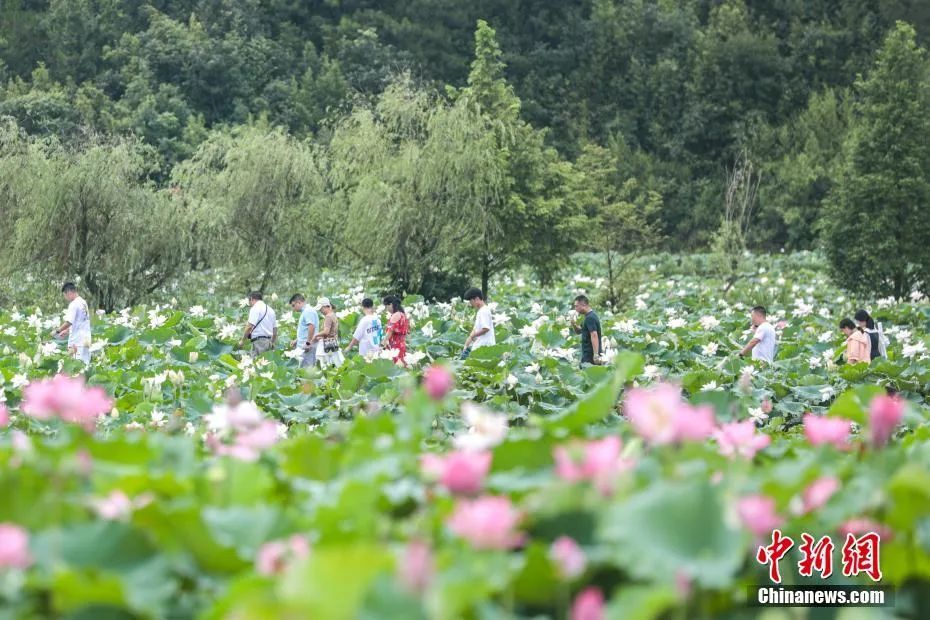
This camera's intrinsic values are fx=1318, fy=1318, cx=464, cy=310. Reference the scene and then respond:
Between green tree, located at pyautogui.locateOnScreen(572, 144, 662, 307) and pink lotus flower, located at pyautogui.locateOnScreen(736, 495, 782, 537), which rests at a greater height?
pink lotus flower, located at pyautogui.locateOnScreen(736, 495, 782, 537)

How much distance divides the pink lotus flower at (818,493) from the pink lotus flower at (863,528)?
6cm

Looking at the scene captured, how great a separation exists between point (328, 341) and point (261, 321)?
993mm

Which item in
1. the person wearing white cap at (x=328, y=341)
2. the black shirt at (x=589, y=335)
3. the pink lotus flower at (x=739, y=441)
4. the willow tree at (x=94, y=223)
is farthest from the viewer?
the willow tree at (x=94, y=223)

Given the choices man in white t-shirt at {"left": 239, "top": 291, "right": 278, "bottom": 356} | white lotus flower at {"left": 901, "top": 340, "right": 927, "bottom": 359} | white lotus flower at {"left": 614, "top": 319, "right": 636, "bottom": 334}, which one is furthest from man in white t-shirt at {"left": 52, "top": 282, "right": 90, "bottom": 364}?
white lotus flower at {"left": 901, "top": 340, "right": 927, "bottom": 359}

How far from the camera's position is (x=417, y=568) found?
5.52 ft

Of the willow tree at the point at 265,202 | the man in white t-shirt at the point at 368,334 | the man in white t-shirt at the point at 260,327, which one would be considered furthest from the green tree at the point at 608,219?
the man in white t-shirt at the point at 368,334

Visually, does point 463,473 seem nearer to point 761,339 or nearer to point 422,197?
point 761,339

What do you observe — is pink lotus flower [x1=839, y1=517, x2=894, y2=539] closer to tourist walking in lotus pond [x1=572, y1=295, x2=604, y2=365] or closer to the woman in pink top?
tourist walking in lotus pond [x1=572, y1=295, x2=604, y2=365]

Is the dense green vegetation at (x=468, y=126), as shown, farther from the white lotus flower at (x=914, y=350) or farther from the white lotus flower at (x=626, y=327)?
the white lotus flower at (x=914, y=350)

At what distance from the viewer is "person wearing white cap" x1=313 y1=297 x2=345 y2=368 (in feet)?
36.2

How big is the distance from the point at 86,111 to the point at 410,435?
35994 millimetres

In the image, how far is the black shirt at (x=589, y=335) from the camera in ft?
34.2

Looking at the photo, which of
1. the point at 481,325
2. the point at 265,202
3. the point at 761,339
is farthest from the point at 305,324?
the point at 265,202

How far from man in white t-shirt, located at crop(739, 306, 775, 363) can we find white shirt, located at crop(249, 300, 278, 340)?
4.18 m
